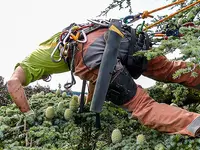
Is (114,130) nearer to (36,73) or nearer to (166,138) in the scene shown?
(166,138)

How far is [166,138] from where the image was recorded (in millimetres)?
2896

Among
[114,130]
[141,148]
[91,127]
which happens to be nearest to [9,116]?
[91,127]

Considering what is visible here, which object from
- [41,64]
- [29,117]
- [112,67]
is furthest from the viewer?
[29,117]

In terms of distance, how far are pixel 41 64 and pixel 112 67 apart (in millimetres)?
774

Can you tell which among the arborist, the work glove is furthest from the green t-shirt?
the work glove

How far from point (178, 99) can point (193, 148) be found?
110 centimetres

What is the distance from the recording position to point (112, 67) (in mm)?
2988

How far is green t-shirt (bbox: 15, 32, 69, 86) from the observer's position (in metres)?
3.45

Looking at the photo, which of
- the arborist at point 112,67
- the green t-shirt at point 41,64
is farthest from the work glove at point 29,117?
the green t-shirt at point 41,64

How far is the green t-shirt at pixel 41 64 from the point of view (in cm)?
345

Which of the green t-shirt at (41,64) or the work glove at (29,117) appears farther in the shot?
Answer: the work glove at (29,117)

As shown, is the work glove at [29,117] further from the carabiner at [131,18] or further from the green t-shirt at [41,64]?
the carabiner at [131,18]

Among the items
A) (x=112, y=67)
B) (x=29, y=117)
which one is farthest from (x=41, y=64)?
(x=112, y=67)

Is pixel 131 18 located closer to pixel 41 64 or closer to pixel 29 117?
pixel 41 64
